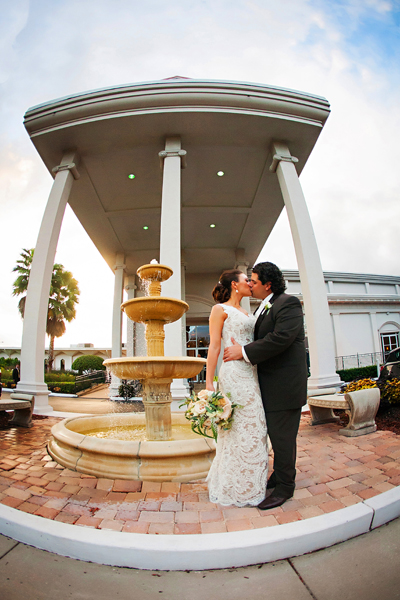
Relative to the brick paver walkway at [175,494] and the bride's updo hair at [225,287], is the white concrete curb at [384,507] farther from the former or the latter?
the bride's updo hair at [225,287]

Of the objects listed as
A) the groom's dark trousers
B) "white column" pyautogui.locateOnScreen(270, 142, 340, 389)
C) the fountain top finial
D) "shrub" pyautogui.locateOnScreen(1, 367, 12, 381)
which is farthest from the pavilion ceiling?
"shrub" pyautogui.locateOnScreen(1, 367, 12, 381)

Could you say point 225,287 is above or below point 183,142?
below

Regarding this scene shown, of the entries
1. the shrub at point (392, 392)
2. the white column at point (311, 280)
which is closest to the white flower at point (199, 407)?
the shrub at point (392, 392)

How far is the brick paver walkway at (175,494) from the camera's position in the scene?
77.7 inches

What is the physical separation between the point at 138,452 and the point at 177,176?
636 centimetres

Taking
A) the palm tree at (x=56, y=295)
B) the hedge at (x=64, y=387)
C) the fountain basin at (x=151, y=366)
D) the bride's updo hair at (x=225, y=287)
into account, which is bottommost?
the hedge at (x=64, y=387)

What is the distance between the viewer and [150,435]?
3.55 meters

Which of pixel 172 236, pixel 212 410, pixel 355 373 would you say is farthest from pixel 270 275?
pixel 355 373

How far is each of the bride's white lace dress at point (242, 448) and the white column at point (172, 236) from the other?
3.72 meters

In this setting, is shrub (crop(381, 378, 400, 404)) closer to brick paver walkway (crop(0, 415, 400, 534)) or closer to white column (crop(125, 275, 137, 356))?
brick paver walkway (crop(0, 415, 400, 534))

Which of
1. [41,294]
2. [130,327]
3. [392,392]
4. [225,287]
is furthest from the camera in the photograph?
[130,327]

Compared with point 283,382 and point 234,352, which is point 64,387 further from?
point 283,382

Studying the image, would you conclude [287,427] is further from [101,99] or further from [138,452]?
[101,99]

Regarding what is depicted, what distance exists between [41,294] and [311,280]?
651 centimetres
